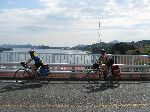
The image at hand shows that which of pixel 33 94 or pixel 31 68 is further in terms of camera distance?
pixel 31 68

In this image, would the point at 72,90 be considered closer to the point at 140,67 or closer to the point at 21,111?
the point at 21,111

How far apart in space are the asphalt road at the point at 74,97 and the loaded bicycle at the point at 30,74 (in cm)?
62

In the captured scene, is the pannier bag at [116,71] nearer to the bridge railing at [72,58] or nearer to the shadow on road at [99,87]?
the shadow on road at [99,87]

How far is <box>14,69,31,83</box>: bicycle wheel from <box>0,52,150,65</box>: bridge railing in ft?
7.63

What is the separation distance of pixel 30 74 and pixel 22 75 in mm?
689

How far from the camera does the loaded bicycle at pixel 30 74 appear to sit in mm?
17250

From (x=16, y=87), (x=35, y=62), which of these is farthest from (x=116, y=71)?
(x=16, y=87)

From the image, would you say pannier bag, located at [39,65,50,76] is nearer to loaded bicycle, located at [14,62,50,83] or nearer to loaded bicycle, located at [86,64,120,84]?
loaded bicycle, located at [14,62,50,83]

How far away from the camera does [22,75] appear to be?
1789 cm

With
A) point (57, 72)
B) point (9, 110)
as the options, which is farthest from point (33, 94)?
point (57, 72)

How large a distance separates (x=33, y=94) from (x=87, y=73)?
5237 millimetres

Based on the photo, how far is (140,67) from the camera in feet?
64.3

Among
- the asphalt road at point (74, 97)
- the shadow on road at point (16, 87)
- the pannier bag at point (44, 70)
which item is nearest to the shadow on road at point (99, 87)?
the asphalt road at point (74, 97)

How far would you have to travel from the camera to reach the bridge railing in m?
20.2
